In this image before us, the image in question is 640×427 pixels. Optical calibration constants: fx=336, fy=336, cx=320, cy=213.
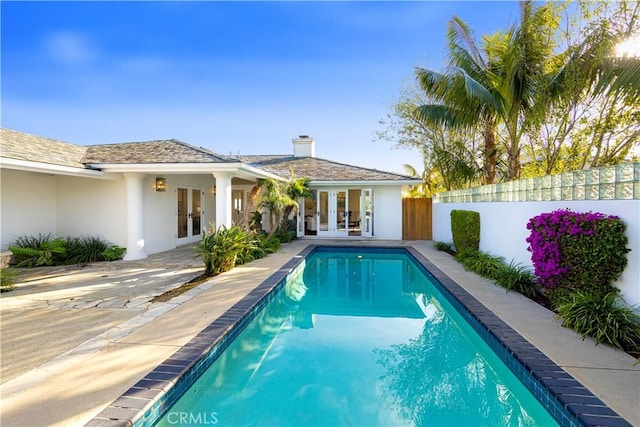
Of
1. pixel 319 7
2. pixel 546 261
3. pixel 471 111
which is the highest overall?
pixel 319 7

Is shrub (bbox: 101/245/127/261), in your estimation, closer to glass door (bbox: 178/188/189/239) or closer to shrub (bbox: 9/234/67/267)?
shrub (bbox: 9/234/67/267)

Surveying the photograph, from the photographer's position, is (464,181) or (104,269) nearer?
(104,269)

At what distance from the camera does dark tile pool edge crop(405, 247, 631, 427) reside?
2943mm

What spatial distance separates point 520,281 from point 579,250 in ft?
6.99

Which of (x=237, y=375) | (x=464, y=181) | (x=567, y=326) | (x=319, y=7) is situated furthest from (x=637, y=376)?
(x=319, y=7)

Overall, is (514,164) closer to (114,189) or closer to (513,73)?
(513,73)

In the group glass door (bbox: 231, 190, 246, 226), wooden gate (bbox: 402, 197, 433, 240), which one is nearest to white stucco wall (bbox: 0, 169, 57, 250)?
glass door (bbox: 231, 190, 246, 226)

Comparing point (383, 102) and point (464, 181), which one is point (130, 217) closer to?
point (464, 181)

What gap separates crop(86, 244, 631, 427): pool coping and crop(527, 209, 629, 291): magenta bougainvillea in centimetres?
130

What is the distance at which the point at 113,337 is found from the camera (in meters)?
4.56

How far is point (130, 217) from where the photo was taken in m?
10.4

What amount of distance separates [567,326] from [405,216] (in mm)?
12502

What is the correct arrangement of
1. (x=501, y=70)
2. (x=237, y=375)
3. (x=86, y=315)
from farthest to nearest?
(x=501, y=70) < (x=86, y=315) < (x=237, y=375)

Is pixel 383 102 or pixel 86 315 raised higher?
pixel 383 102
